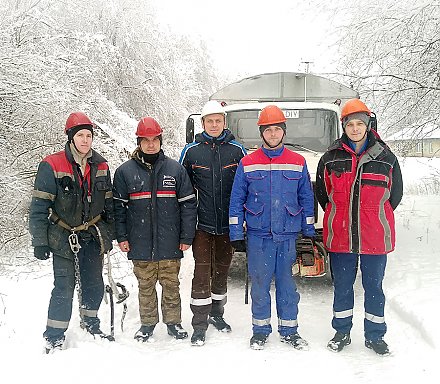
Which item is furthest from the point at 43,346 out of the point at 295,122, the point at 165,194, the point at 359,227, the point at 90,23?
the point at 90,23

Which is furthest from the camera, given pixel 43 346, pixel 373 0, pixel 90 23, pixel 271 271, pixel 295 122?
pixel 90 23

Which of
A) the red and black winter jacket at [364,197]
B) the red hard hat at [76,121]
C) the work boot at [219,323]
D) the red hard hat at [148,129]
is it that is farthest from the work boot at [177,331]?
the red hard hat at [76,121]

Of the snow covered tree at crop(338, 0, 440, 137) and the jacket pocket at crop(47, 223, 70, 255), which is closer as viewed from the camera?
the jacket pocket at crop(47, 223, 70, 255)

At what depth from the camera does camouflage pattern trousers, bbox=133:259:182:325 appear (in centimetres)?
514

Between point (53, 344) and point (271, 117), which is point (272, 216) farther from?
point (53, 344)

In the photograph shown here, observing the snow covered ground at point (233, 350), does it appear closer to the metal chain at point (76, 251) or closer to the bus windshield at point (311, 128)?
the metal chain at point (76, 251)

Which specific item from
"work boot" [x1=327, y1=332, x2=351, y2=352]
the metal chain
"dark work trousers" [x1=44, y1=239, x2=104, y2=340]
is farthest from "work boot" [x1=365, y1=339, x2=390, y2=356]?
the metal chain

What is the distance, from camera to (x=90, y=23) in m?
18.0

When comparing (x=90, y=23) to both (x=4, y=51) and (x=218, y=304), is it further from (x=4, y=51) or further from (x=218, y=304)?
(x=218, y=304)

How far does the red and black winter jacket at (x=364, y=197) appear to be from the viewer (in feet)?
15.6

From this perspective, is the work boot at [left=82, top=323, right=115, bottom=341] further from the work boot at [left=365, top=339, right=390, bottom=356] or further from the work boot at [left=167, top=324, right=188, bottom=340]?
the work boot at [left=365, top=339, right=390, bottom=356]

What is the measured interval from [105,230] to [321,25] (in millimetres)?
6687

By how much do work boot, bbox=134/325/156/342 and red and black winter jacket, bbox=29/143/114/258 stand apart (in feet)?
3.07

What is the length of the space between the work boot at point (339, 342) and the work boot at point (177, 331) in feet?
4.70
